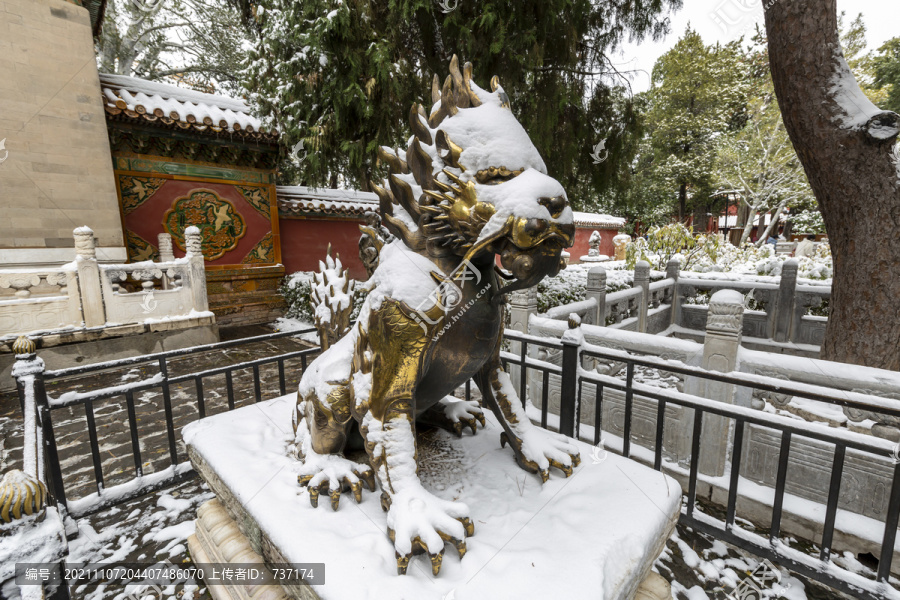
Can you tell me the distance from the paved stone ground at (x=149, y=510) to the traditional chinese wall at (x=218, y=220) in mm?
3549

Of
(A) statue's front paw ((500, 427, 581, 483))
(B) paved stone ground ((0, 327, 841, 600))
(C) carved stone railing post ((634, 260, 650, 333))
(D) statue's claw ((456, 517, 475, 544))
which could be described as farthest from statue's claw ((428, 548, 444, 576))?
(C) carved stone railing post ((634, 260, 650, 333))

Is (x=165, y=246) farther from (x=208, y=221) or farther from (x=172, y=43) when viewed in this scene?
(x=172, y=43)

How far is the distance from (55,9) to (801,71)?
1008cm

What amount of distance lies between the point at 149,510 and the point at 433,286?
9.75 feet

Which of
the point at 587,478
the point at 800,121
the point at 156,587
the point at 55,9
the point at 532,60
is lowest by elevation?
the point at 156,587

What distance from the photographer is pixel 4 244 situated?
246 inches

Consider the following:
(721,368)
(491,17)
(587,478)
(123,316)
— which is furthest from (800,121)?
(123,316)

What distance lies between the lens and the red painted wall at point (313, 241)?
1018 centimetres

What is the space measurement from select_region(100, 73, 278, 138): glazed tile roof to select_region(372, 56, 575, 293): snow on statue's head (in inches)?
305

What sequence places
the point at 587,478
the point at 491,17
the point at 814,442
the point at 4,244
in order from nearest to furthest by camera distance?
the point at 587,478
the point at 814,442
the point at 491,17
the point at 4,244

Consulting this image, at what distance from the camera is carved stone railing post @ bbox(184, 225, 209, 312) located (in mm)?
7109

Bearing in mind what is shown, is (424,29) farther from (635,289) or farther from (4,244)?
(4,244)

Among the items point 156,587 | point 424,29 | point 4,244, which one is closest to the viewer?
point 156,587

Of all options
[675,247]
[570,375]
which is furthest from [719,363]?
[675,247]
